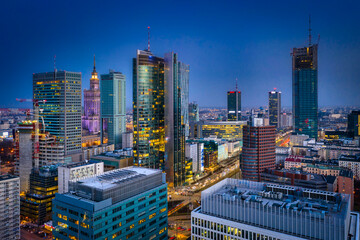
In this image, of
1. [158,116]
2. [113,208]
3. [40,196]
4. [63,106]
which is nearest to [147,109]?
[158,116]

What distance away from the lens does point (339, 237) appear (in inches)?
1463

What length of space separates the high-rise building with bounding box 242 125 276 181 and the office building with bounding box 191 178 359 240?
174ft

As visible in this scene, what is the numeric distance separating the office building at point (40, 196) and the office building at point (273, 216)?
185 ft

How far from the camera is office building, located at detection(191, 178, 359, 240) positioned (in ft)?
126

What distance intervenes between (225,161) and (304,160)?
47.0 m

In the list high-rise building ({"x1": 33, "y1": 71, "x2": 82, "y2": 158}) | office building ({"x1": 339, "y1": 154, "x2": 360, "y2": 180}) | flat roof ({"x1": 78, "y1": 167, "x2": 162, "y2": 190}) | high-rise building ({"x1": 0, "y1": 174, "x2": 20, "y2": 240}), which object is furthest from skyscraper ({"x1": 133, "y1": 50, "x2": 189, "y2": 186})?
office building ({"x1": 339, "y1": 154, "x2": 360, "y2": 180})

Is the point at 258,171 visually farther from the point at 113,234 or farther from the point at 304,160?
the point at 113,234

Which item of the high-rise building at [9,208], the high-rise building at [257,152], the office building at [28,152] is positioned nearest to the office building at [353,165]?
the high-rise building at [257,152]

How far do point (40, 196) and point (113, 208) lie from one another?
48.0 metres

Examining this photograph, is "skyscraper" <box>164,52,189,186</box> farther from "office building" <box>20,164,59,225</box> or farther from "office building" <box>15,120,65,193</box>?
"office building" <box>15,120,65,193</box>

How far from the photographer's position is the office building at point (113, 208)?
160 ft

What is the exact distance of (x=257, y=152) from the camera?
104m

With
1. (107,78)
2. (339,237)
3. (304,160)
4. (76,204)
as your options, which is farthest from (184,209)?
(107,78)

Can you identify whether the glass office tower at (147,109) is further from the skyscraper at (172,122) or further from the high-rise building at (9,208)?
the high-rise building at (9,208)
